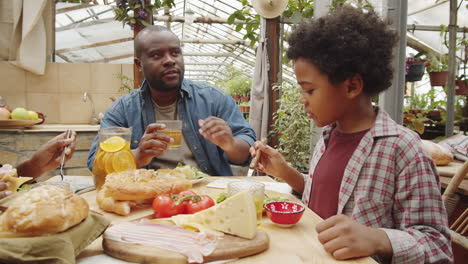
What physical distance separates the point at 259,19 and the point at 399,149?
15.5 ft

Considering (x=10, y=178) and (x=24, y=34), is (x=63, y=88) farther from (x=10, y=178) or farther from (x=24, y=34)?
(x=10, y=178)

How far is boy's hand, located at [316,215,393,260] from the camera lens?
1082mm

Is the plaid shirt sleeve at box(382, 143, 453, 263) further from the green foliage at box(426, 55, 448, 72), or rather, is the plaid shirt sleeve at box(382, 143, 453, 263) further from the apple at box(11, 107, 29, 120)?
the green foliage at box(426, 55, 448, 72)

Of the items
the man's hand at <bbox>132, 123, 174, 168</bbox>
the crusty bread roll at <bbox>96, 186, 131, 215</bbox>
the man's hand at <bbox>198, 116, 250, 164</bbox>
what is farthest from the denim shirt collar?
the crusty bread roll at <bbox>96, 186, 131, 215</bbox>

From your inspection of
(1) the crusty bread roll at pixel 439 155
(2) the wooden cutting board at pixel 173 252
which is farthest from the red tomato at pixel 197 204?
(1) the crusty bread roll at pixel 439 155

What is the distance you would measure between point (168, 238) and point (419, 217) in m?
0.86

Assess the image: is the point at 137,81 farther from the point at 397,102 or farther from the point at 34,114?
the point at 397,102

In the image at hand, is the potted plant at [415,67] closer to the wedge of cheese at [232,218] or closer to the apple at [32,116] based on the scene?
the wedge of cheese at [232,218]

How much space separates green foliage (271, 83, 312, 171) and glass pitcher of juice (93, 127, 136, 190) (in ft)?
10.5

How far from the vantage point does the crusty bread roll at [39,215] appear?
995 mm

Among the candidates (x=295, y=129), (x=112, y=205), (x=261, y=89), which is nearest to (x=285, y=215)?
(x=112, y=205)

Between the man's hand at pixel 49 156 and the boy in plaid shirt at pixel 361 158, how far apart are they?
0.98 meters

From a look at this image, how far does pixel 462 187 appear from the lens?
94.1 inches

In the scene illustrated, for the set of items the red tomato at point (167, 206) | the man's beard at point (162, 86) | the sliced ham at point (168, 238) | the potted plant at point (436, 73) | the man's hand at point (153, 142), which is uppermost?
the potted plant at point (436, 73)
